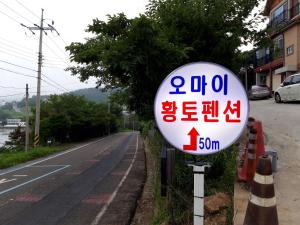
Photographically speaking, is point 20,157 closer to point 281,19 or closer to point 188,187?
point 188,187

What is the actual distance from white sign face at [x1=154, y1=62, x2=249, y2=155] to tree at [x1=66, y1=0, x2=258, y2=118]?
912 centimetres

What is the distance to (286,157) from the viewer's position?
11156 mm

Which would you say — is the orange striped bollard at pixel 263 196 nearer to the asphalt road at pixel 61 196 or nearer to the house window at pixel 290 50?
the asphalt road at pixel 61 196

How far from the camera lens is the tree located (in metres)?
12.8

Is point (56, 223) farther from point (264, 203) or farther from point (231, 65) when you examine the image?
point (231, 65)

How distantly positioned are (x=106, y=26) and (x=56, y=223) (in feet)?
23.5

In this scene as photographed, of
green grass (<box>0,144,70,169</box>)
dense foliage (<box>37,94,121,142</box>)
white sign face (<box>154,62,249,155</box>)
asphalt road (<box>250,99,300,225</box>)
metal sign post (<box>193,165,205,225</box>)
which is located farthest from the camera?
dense foliage (<box>37,94,121,142</box>)

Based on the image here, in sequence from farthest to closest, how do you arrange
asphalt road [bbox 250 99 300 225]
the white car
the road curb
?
1. the white car
2. the road curb
3. asphalt road [bbox 250 99 300 225]

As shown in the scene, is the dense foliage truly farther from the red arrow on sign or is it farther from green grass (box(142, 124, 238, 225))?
the red arrow on sign

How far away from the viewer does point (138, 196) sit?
13078 mm

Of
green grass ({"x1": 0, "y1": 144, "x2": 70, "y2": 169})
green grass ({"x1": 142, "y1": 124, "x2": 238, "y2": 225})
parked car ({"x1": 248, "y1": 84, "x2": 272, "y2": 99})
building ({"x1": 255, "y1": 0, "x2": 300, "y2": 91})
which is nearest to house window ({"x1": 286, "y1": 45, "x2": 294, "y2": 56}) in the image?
building ({"x1": 255, "y1": 0, "x2": 300, "y2": 91})

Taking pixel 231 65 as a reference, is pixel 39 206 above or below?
below

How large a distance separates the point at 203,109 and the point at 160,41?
9.81 meters

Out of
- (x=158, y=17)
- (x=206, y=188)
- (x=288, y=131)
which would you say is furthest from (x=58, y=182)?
(x=206, y=188)
